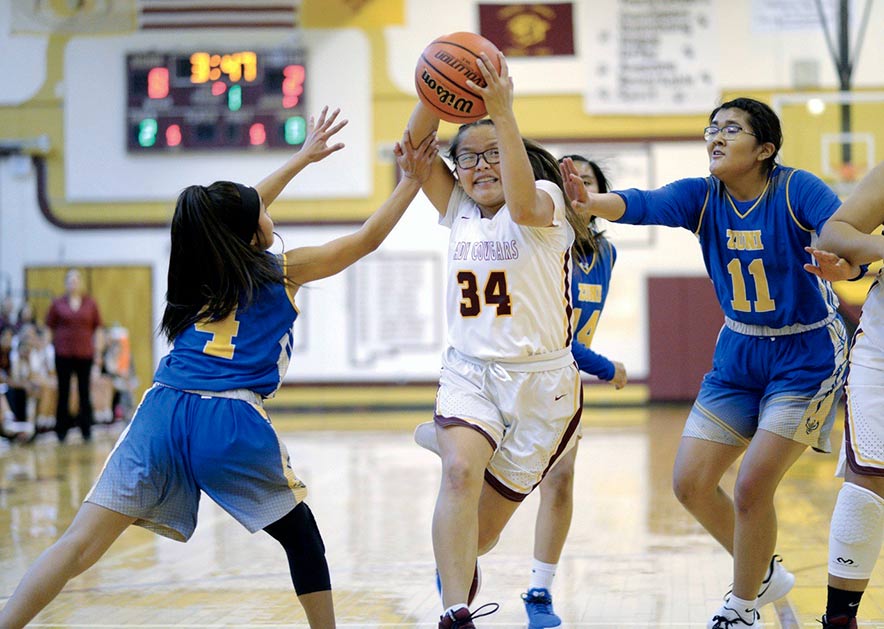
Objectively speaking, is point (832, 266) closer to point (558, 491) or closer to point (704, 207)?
point (704, 207)

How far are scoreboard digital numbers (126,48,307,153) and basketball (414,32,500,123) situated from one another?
12.3m

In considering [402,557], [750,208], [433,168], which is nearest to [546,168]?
[433,168]

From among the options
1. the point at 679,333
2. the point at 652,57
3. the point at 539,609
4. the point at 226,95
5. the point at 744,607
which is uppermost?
the point at 652,57

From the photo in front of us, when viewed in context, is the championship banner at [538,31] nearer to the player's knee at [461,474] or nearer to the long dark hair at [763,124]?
the long dark hair at [763,124]

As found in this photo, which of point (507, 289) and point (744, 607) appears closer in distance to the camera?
point (507, 289)

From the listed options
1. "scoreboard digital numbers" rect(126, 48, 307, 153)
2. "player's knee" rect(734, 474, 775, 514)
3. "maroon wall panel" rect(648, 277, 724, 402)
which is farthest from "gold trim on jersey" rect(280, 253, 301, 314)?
"maroon wall panel" rect(648, 277, 724, 402)

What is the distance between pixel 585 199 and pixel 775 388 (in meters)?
0.89

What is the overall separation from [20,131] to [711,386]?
49.6ft

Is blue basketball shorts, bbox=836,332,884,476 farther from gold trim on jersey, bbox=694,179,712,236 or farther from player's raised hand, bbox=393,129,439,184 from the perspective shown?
player's raised hand, bbox=393,129,439,184

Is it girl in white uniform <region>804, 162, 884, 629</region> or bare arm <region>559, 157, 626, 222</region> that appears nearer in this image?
girl in white uniform <region>804, 162, 884, 629</region>

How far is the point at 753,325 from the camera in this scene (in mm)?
3830

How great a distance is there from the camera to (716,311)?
16312 mm

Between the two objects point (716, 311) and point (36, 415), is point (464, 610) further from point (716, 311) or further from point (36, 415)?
point (716, 311)

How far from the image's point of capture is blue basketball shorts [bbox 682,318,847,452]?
12.1 ft
